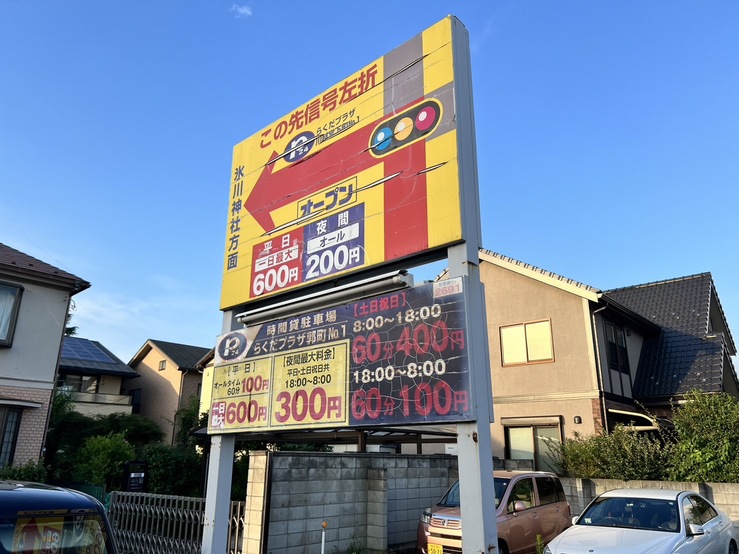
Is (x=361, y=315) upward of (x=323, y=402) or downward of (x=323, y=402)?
upward

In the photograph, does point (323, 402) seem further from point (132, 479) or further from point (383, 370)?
point (132, 479)

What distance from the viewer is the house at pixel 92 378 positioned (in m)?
30.9

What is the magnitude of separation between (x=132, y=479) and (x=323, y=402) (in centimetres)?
919

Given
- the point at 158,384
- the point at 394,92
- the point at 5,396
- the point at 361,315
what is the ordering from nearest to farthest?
the point at 361,315 → the point at 394,92 → the point at 5,396 → the point at 158,384

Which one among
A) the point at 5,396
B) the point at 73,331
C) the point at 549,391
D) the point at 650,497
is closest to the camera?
the point at 650,497

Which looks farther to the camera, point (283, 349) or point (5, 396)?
point (5, 396)

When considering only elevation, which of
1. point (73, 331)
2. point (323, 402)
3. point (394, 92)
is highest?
point (73, 331)

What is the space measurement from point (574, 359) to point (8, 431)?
55.5 ft

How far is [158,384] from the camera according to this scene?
34.4 m

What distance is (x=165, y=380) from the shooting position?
111ft

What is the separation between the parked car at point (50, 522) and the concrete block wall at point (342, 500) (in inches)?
166

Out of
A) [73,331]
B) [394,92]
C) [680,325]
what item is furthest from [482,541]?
[73,331]

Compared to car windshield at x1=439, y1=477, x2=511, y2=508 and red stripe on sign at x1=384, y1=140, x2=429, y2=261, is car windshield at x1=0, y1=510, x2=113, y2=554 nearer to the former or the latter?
red stripe on sign at x1=384, y1=140, x2=429, y2=261

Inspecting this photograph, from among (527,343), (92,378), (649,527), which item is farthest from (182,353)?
(649,527)
